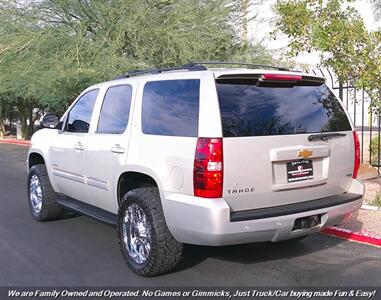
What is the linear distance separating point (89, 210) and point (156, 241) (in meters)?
1.56

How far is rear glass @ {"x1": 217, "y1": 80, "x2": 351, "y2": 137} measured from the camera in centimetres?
442

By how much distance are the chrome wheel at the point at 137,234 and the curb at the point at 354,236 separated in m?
2.63

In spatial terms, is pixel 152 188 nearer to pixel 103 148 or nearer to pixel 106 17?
pixel 103 148

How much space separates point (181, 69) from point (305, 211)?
1762 mm

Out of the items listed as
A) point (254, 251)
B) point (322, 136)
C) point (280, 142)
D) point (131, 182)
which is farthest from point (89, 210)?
point (322, 136)

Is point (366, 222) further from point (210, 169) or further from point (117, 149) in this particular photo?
point (117, 149)

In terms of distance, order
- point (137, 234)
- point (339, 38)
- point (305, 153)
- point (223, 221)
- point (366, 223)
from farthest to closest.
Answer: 1. point (339, 38)
2. point (366, 223)
3. point (137, 234)
4. point (305, 153)
5. point (223, 221)

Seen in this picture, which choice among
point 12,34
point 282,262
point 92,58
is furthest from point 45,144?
point 12,34

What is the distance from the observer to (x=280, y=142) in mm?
4539

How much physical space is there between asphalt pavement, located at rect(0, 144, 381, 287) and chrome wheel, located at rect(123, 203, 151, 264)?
21cm

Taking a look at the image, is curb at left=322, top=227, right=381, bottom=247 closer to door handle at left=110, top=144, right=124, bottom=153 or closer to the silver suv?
the silver suv

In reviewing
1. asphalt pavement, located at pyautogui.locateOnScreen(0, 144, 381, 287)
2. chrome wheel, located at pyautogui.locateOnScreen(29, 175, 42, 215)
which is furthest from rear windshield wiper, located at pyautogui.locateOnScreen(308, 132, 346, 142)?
chrome wheel, located at pyautogui.locateOnScreen(29, 175, 42, 215)

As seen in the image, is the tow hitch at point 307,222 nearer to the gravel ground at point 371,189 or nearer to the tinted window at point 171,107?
the tinted window at point 171,107

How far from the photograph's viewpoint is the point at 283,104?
4.77 meters
